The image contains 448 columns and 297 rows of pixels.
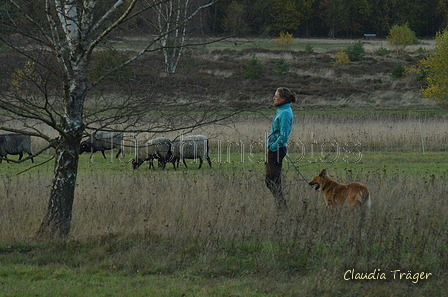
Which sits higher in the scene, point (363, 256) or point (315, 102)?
point (315, 102)

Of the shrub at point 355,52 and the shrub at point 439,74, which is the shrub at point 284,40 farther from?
the shrub at point 439,74

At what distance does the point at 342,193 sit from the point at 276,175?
1163 millimetres

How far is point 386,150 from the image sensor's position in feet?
73.9

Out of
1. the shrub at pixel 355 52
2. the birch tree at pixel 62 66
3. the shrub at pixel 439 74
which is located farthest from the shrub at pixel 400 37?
the birch tree at pixel 62 66

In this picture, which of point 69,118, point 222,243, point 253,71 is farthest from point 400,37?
point 69,118

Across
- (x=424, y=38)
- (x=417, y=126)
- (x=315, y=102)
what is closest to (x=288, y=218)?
(x=417, y=126)

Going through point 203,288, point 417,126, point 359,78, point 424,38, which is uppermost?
point 424,38

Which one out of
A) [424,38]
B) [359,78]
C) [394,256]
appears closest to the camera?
[394,256]

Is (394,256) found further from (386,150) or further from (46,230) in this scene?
(386,150)

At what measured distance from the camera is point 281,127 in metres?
9.57

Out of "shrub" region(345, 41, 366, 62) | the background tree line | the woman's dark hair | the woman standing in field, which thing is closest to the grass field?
the woman standing in field

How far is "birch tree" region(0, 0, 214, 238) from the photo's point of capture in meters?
7.75

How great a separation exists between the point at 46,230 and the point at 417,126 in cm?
2014

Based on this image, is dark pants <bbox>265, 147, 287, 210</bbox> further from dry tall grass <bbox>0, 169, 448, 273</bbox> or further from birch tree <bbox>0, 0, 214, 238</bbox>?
birch tree <bbox>0, 0, 214, 238</bbox>
